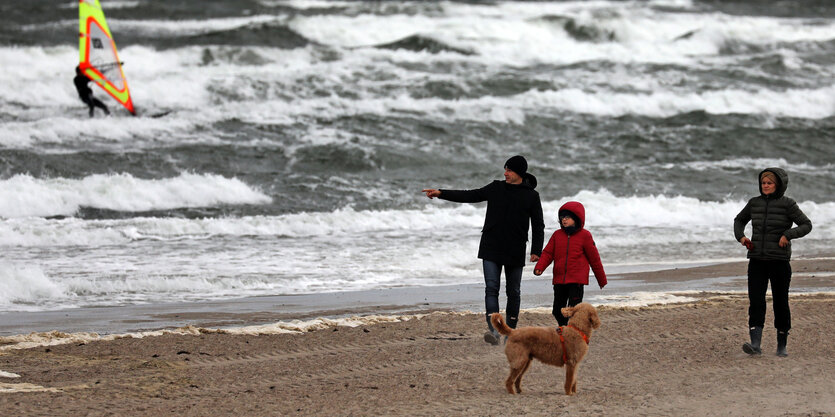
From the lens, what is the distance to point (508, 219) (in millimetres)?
7375

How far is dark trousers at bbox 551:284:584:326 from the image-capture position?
22.5 ft

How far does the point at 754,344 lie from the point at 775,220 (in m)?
0.87

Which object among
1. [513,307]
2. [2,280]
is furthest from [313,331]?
[2,280]

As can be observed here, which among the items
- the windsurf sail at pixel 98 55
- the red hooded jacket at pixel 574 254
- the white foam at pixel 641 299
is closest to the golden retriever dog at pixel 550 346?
the red hooded jacket at pixel 574 254

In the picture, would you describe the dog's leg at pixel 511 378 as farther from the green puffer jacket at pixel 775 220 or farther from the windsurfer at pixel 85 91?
the windsurfer at pixel 85 91

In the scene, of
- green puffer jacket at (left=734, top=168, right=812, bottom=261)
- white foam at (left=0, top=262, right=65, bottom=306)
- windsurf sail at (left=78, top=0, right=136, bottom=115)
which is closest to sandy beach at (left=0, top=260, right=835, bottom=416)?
green puffer jacket at (left=734, top=168, right=812, bottom=261)

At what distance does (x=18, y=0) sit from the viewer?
40.0 m

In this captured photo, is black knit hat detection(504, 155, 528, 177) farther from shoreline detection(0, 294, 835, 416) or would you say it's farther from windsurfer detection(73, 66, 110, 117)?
windsurfer detection(73, 66, 110, 117)

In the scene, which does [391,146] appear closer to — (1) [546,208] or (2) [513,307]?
(1) [546,208]

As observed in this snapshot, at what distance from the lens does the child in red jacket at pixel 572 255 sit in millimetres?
6805

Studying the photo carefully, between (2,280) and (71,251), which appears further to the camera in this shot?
(71,251)

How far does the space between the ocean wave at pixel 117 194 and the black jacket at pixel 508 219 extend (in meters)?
9.91

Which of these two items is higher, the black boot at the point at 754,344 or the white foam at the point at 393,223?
the white foam at the point at 393,223

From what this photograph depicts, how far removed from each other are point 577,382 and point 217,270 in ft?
19.6
